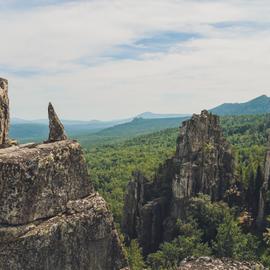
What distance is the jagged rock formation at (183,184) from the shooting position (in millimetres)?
84250

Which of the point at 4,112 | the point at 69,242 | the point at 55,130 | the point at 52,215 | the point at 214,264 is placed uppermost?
the point at 4,112

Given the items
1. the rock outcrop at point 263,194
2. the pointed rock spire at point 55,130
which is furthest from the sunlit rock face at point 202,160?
the pointed rock spire at point 55,130

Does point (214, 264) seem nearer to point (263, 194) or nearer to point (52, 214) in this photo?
point (263, 194)

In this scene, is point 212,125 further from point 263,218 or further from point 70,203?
point 70,203

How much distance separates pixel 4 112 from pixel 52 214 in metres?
8.47

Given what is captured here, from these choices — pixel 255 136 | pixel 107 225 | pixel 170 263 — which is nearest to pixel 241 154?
pixel 255 136

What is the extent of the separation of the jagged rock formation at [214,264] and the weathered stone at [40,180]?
113 feet

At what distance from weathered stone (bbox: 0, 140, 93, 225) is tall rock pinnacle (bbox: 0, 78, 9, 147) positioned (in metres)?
2.17

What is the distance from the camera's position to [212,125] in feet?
290

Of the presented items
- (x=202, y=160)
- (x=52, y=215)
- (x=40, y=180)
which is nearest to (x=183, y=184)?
(x=202, y=160)

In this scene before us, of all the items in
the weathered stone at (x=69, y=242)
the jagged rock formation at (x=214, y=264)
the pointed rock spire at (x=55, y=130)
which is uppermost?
the pointed rock spire at (x=55, y=130)

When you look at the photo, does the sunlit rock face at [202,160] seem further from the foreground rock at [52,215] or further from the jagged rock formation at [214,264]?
the foreground rock at [52,215]

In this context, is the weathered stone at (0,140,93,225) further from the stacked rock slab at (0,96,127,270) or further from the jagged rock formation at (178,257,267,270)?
the jagged rock formation at (178,257,267,270)

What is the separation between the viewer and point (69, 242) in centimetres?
2952
